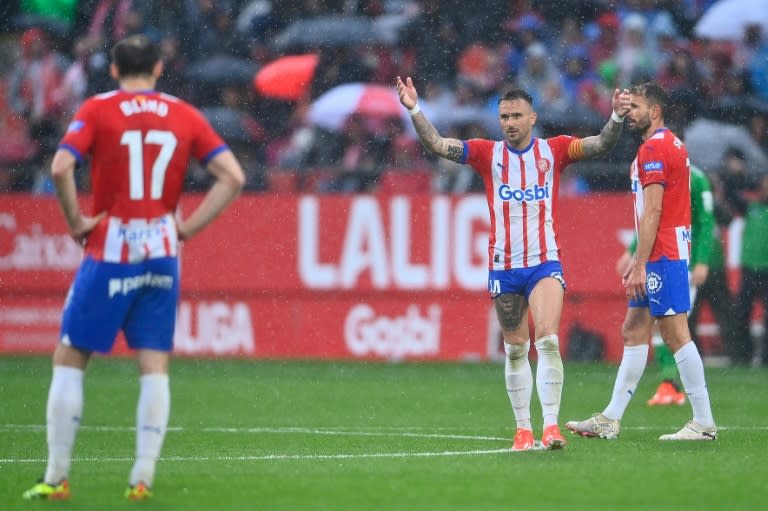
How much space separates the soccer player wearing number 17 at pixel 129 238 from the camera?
7.88m

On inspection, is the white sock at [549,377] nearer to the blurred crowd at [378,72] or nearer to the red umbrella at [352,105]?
the blurred crowd at [378,72]

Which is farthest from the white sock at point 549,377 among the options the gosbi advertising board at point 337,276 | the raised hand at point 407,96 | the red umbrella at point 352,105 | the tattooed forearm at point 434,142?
the red umbrella at point 352,105

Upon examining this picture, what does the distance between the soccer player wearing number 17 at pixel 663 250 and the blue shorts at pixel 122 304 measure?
13.2 feet

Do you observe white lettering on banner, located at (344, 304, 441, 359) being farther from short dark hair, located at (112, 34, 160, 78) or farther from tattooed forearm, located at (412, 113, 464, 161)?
short dark hair, located at (112, 34, 160, 78)

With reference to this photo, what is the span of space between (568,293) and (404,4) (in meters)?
6.42

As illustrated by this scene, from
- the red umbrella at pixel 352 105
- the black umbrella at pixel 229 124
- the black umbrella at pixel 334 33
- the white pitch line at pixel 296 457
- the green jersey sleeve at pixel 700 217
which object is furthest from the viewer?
the black umbrella at pixel 334 33

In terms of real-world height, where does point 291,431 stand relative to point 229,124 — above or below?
below

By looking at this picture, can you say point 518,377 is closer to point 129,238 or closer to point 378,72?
point 129,238

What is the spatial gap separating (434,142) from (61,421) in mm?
3674

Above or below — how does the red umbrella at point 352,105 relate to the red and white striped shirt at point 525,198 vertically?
above

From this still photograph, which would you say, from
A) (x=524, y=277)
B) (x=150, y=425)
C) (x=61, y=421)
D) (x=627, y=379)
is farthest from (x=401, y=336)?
(x=61, y=421)

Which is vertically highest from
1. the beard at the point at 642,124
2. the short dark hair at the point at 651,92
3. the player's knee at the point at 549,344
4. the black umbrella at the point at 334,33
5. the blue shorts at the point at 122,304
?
the black umbrella at the point at 334,33

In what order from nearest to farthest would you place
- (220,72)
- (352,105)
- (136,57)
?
1. (136,57)
2. (352,105)
3. (220,72)

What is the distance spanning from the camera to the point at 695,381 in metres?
11.0
